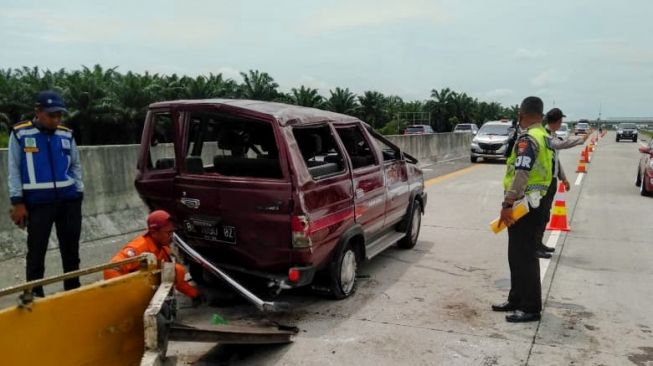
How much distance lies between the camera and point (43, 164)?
178 inches

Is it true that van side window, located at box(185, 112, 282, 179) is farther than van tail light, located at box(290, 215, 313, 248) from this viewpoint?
Yes

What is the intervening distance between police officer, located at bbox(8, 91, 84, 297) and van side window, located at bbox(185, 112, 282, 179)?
102 centimetres

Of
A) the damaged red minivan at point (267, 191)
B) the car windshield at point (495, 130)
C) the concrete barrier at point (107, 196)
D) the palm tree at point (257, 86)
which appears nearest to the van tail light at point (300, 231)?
the damaged red minivan at point (267, 191)

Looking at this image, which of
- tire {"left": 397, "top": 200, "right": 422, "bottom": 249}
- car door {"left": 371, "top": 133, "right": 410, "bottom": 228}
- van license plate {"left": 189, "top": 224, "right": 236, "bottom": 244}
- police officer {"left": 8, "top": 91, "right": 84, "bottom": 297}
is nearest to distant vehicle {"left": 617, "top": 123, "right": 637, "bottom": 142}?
tire {"left": 397, "top": 200, "right": 422, "bottom": 249}

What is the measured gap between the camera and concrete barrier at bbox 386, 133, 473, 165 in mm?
19203

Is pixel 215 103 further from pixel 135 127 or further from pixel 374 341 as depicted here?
pixel 135 127

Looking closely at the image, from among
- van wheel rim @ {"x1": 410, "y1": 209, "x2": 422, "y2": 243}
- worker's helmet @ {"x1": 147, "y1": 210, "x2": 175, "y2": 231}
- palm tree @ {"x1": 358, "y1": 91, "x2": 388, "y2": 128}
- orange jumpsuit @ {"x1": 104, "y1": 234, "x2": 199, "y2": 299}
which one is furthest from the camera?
palm tree @ {"x1": 358, "y1": 91, "x2": 388, "y2": 128}

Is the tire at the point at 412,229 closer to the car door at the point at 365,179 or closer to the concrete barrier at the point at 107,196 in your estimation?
the car door at the point at 365,179

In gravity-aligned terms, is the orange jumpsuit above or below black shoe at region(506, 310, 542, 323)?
above

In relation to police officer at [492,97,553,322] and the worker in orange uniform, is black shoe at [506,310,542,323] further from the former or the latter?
the worker in orange uniform

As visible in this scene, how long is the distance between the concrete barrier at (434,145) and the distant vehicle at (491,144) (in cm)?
161

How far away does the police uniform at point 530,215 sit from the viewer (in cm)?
468

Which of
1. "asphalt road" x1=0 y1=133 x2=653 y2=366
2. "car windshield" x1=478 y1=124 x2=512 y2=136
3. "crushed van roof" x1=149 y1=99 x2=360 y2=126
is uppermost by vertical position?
"crushed van roof" x1=149 y1=99 x2=360 y2=126

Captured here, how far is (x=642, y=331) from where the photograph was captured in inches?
180
